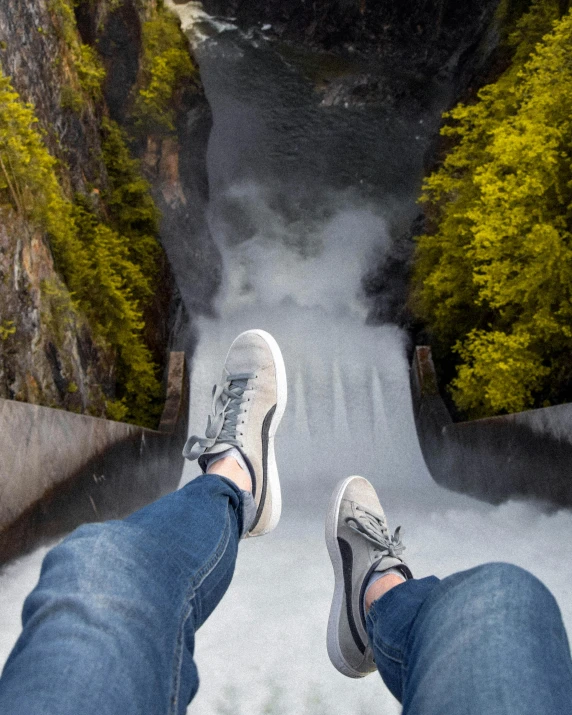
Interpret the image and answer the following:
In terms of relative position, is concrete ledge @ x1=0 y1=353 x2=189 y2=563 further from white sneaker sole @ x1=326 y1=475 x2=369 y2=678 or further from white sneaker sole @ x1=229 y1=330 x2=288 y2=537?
white sneaker sole @ x1=326 y1=475 x2=369 y2=678

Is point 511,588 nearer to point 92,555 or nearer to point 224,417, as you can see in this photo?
point 92,555

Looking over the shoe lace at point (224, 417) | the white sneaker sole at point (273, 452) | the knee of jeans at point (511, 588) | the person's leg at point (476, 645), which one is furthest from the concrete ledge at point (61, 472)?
the knee of jeans at point (511, 588)

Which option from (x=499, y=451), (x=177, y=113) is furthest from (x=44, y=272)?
(x=177, y=113)

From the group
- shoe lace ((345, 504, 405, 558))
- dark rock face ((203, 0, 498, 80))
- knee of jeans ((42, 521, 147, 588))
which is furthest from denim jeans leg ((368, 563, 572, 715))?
dark rock face ((203, 0, 498, 80))

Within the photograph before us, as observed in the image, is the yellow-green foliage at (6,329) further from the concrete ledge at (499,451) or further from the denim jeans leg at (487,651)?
the concrete ledge at (499,451)

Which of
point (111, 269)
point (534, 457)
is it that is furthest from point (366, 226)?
point (534, 457)

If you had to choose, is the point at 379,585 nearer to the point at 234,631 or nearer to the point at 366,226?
the point at 234,631
